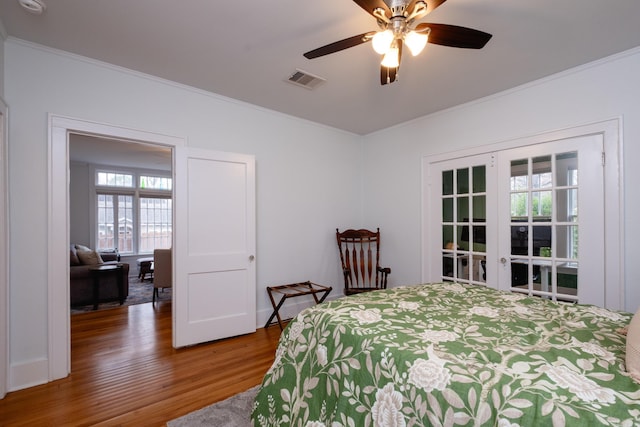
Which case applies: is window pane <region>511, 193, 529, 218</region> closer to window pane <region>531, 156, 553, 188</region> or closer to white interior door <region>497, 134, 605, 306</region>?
white interior door <region>497, 134, 605, 306</region>

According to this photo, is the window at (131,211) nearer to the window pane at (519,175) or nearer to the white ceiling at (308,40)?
the white ceiling at (308,40)

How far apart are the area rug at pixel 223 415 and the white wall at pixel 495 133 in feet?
8.40

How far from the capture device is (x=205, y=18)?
78.7 inches

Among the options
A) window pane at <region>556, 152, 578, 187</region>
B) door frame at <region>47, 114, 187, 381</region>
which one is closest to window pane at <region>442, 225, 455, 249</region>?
window pane at <region>556, 152, 578, 187</region>

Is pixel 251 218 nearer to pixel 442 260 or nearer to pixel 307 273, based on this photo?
pixel 307 273

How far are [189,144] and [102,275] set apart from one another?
2844 mm

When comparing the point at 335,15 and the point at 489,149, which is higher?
the point at 335,15

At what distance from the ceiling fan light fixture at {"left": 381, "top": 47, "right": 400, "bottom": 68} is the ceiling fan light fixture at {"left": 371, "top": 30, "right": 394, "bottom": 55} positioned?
7 cm

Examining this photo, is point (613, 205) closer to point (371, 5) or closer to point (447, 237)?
point (447, 237)

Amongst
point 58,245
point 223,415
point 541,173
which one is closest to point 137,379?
point 223,415

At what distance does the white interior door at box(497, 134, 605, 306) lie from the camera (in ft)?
8.32

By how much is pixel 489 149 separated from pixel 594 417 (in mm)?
2878

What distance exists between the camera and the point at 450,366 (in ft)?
3.42

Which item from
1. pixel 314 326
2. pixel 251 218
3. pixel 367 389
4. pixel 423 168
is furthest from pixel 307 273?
pixel 367 389
